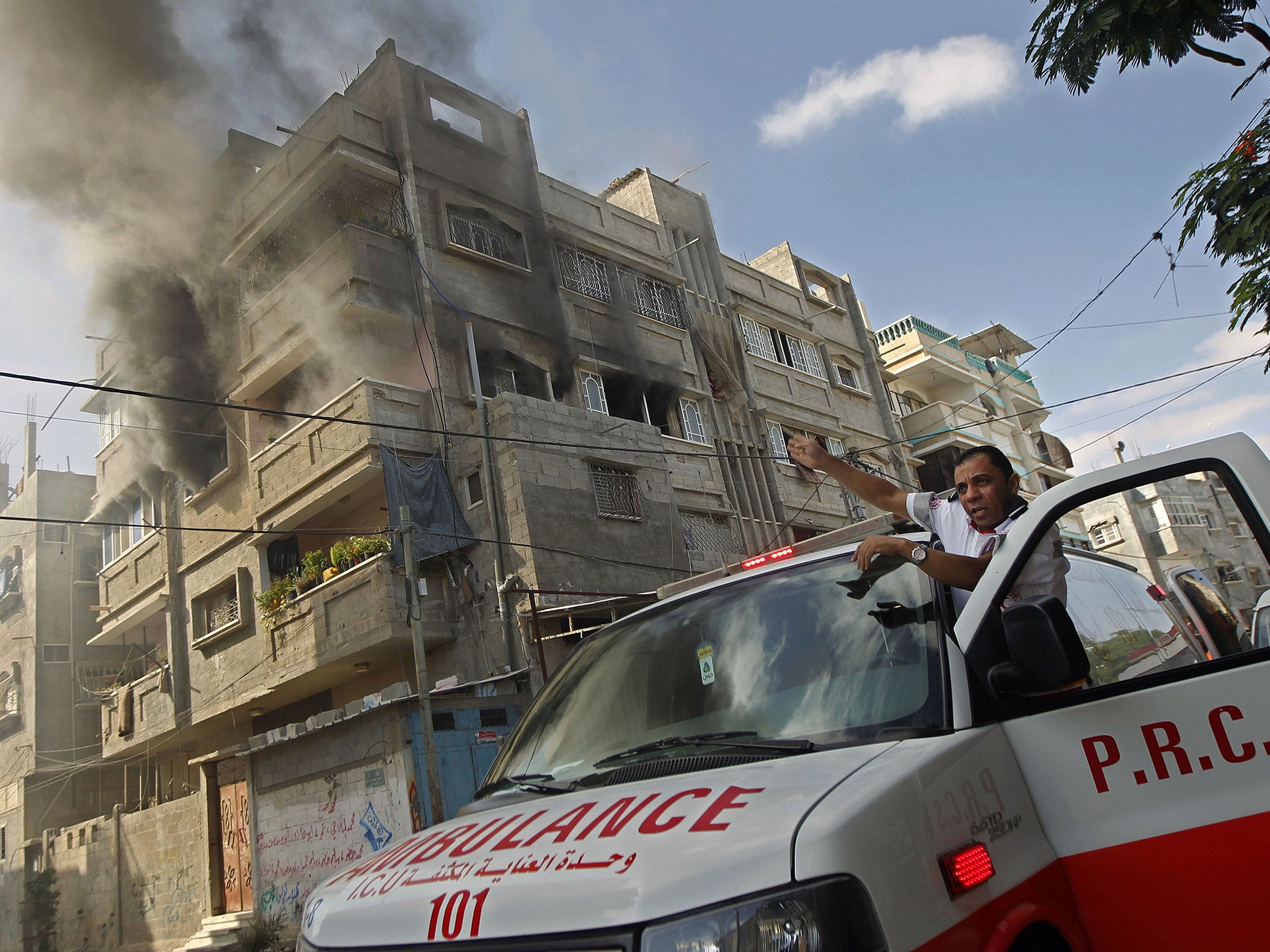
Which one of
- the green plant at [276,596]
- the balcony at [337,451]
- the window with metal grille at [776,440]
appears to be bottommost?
the green plant at [276,596]

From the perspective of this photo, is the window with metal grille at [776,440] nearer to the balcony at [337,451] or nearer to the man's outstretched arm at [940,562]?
the balcony at [337,451]

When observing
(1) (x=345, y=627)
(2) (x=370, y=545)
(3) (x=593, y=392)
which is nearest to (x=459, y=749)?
(1) (x=345, y=627)

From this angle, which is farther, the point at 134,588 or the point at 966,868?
the point at 134,588

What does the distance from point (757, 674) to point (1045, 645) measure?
2.73 feet

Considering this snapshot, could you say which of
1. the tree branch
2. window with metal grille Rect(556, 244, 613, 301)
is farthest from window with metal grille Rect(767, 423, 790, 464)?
the tree branch

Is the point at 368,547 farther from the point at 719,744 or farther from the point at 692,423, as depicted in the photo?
the point at 719,744

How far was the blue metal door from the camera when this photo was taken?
466 inches

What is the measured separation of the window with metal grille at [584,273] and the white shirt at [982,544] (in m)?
18.4

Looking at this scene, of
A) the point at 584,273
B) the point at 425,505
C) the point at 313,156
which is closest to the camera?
the point at 425,505

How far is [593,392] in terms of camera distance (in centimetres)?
2059

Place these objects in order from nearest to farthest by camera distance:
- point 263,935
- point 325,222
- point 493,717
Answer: point 263,935
point 493,717
point 325,222

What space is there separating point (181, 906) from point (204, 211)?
13719 millimetres

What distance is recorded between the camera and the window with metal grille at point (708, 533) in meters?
20.0

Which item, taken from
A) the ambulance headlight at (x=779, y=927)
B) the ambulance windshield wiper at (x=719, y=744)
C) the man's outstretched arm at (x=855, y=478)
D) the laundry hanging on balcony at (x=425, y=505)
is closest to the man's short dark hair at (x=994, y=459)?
the man's outstretched arm at (x=855, y=478)
